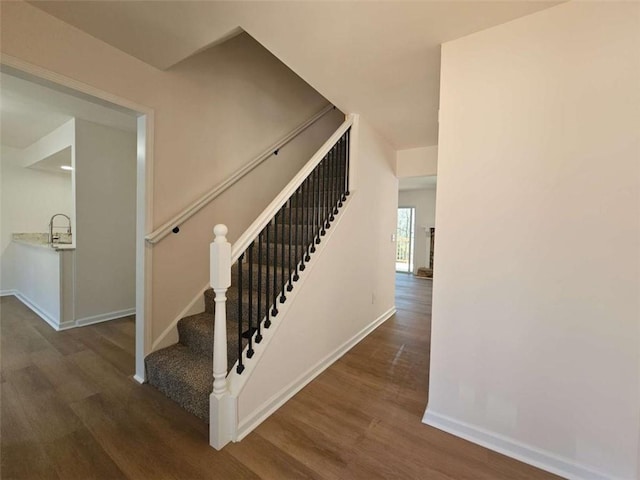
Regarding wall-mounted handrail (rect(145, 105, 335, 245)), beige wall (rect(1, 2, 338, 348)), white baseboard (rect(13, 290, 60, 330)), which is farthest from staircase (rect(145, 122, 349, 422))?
white baseboard (rect(13, 290, 60, 330))

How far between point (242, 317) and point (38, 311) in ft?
11.3

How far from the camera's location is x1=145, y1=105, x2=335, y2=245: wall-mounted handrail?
6.58 feet

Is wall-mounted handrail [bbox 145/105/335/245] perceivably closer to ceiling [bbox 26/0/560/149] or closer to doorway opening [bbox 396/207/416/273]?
ceiling [bbox 26/0/560/149]

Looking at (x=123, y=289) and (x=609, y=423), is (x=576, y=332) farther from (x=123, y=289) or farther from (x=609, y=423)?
(x=123, y=289)

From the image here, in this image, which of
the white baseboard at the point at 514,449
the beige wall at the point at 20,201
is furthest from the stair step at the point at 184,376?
the beige wall at the point at 20,201

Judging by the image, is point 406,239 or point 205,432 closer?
point 205,432

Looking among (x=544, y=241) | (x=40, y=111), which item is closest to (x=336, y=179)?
(x=544, y=241)

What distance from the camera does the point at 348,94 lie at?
2227mm

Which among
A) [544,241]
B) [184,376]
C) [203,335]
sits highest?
[544,241]

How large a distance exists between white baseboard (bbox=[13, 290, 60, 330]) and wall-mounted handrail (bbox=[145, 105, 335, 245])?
7.00 ft

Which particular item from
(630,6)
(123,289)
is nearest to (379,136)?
(630,6)

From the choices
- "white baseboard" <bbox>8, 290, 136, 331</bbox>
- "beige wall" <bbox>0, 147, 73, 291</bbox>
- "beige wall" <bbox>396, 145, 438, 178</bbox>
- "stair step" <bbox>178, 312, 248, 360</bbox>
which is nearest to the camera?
"stair step" <bbox>178, 312, 248, 360</bbox>

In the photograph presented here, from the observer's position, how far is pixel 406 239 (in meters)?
7.70

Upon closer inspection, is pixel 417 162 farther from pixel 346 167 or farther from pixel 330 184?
pixel 330 184
